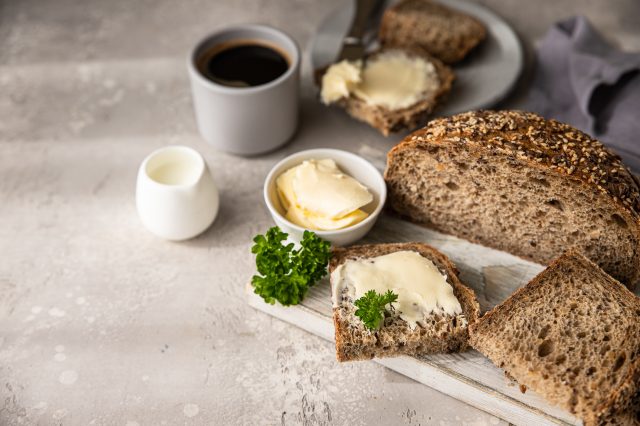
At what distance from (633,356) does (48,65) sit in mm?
A: 3363

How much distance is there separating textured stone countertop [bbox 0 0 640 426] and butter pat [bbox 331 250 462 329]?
300 mm

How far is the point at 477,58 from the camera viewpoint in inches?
146

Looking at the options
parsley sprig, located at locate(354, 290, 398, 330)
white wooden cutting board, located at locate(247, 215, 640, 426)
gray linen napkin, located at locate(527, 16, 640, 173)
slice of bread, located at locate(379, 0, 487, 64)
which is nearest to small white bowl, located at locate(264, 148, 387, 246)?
white wooden cutting board, located at locate(247, 215, 640, 426)

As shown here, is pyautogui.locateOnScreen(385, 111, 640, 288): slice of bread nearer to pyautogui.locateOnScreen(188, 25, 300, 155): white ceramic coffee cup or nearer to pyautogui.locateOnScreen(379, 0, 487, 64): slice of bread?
pyautogui.locateOnScreen(188, 25, 300, 155): white ceramic coffee cup

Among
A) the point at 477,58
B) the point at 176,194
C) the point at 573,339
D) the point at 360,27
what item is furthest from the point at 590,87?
the point at 176,194

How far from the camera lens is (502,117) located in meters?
2.80

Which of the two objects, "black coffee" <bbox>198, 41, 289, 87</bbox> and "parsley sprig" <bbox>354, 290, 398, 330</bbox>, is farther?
"black coffee" <bbox>198, 41, 289, 87</bbox>

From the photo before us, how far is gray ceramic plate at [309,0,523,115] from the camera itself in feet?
11.5

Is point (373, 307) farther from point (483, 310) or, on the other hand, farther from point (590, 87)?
point (590, 87)

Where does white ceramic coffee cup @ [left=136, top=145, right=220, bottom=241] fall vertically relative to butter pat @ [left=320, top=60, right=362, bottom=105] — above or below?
below

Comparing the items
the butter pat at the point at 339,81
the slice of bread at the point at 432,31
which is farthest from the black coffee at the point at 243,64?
the slice of bread at the point at 432,31

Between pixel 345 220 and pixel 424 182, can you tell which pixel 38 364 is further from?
pixel 424 182

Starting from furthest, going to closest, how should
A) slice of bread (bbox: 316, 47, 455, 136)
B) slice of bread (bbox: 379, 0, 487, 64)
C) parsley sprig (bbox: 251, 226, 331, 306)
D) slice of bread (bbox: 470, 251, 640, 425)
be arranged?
slice of bread (bbox: 379, 0, 487, 64) → slice of bread (bbox: 316, 47, 455, 136) → parsley sprig (bbox: 251, 226, 331, 306) → slice of bread (bbox: 470, 251, 640, 425)

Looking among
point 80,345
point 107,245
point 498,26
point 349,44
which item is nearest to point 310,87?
point 349,44
